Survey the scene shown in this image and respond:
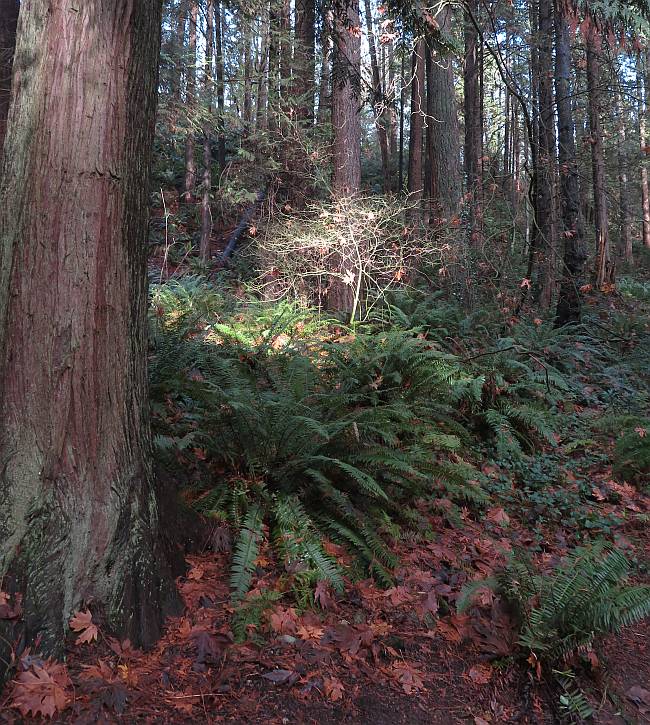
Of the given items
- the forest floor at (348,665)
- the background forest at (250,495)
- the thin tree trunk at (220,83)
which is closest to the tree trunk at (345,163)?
the background forest at (250,495)

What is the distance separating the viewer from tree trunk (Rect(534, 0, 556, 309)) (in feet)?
29.3

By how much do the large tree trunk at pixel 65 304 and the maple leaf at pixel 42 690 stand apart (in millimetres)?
97

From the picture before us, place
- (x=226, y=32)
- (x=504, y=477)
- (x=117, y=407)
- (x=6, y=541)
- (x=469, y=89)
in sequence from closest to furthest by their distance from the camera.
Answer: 1. (x=6, y=541)
2. (x=117, y=407)
3. (x=504, y=477)
4. (x=469, y=89)
5. (x=226, y=32)

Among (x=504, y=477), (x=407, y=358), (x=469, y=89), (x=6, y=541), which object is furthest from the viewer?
(x=469, y=89)

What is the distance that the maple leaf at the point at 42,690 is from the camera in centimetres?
214

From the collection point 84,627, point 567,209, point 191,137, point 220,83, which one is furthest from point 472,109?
point 84,627

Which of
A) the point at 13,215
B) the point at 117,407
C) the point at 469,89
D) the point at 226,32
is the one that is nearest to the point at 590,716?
the point at 117,407

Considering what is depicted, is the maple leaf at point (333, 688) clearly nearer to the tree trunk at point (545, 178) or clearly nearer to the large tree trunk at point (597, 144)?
the tree trunk at point (545, 178)

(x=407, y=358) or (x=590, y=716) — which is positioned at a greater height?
(x=407, y=358)

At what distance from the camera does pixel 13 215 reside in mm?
2477

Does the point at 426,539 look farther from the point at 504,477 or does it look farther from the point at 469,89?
the point at 469,89

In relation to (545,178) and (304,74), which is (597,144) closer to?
(545,178)

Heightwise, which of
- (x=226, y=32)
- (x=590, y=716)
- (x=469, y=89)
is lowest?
(x=590, y=716)

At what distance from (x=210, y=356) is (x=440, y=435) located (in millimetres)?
2184
